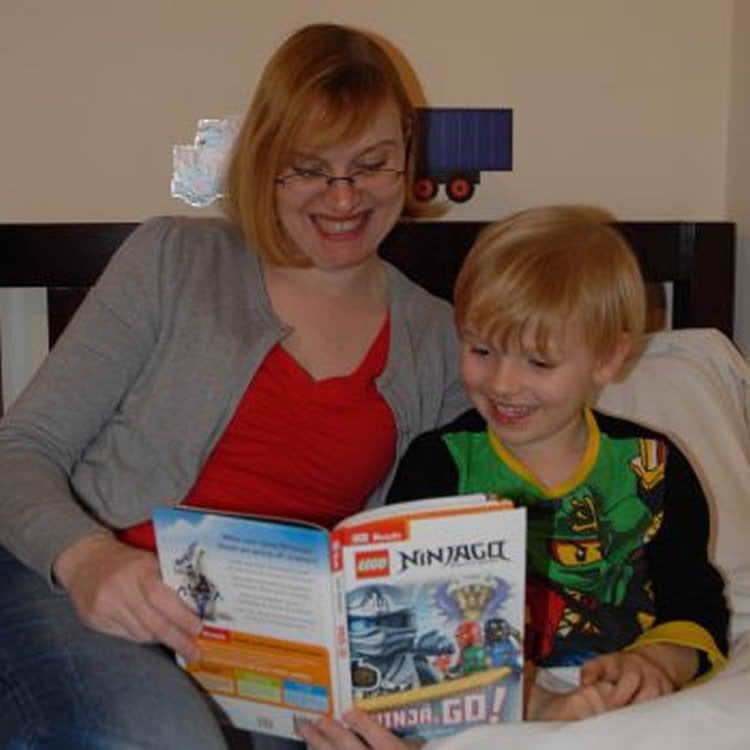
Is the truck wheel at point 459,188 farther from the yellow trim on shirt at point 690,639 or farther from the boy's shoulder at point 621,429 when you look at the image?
the yellow trim on shirt at point 690,639

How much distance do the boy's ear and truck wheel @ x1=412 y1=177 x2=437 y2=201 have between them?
51cm

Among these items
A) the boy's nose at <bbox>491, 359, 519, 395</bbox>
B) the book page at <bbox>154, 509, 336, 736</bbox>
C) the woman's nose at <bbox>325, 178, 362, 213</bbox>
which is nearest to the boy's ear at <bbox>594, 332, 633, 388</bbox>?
the boy's nose at <bbox>491, 359, 519, 395</bbox>

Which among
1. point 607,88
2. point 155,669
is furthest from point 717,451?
point 155,669

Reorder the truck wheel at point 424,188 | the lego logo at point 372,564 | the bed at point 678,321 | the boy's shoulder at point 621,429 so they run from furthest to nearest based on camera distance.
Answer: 1. the truck wheel at point 424,188
2. the bed at point 678,321
3. the boy's shoulder at point 621,429
4. the lego logo at point 372,564

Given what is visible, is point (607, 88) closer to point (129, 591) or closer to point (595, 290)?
point (595, 290)

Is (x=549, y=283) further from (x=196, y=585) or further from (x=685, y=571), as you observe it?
(x=196, y=585)

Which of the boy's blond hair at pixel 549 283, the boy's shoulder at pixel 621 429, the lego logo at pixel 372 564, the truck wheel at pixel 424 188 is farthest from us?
the truck wheel at pixel 424 188

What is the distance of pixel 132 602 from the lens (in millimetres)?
932

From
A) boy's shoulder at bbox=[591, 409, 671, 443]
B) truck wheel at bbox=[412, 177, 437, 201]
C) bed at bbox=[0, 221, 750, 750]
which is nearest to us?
boy's shoulder at bbox=[591, 409, 671, 443]

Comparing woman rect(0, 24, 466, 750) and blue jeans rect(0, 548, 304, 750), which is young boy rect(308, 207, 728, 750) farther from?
blue jeans rect(0, 548, 304, 750)

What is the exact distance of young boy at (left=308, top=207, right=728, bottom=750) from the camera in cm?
109

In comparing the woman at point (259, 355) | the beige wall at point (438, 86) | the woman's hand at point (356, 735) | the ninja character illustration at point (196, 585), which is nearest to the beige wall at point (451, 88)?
the beige wall at point (438, 86)

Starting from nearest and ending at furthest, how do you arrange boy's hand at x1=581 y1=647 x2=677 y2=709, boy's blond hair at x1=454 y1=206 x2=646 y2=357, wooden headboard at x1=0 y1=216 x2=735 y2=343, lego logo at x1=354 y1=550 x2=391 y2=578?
lego logo at x1=354 y1=550 x2=391 y2=578, boy's hand at x1=581 y1=647 x2=677 y2=709, boy's blond hair at x1=454 y1=206 x2=646 y2=357, wooden headboard at x1=0 y1=216 x2=735 y2=343

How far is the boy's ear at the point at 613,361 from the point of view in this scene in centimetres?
114
